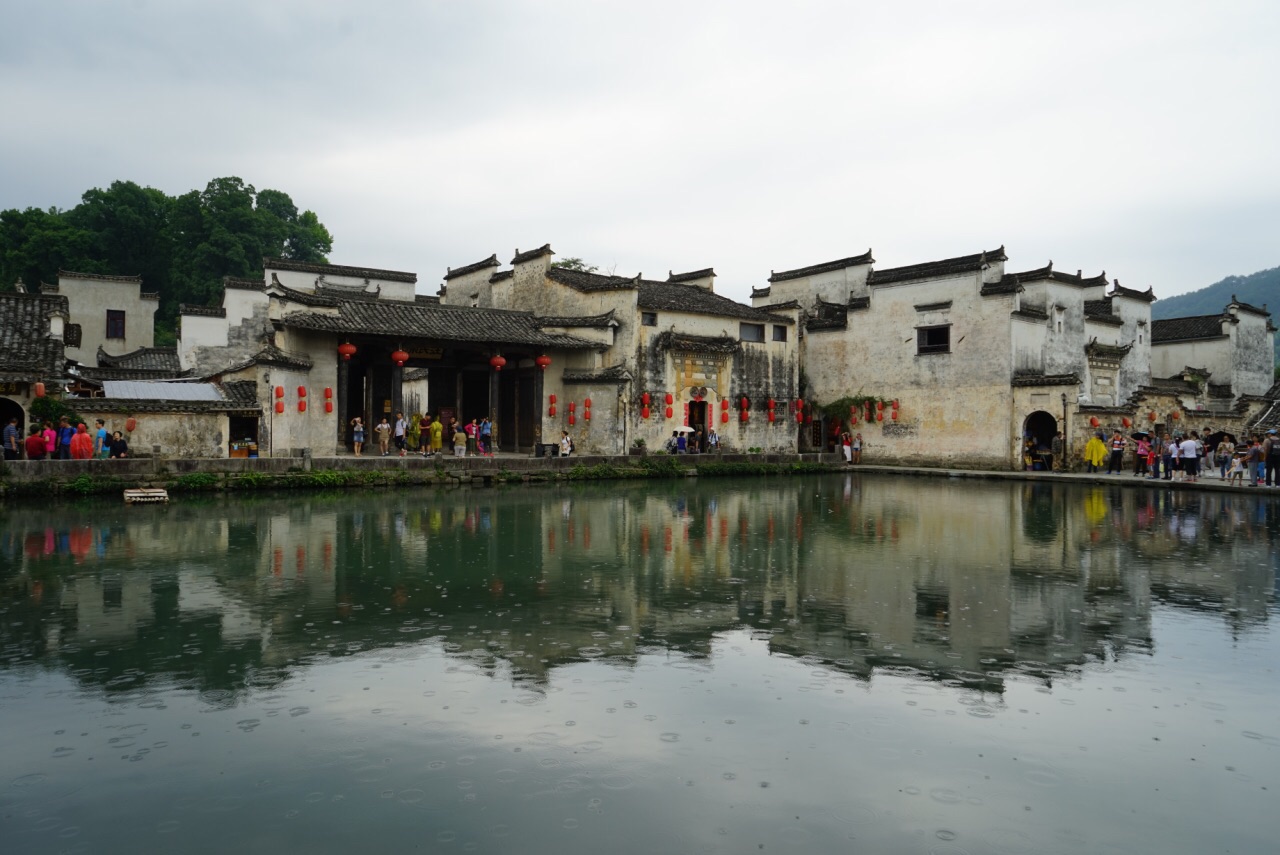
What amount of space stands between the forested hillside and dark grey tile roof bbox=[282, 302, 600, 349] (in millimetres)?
26425

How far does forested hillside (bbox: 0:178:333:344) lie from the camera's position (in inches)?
1797

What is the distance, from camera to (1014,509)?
17.5m

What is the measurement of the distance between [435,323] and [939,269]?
16.3m

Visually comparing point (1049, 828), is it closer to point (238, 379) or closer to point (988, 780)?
point (988, 780)

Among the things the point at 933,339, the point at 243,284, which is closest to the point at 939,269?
the point at 933,339

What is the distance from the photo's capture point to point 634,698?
5984 millimetres

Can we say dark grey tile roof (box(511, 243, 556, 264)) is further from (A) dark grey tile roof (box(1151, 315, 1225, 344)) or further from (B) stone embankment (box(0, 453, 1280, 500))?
(A) dark grey tile roof (box(1151, 315, 1225, 344))

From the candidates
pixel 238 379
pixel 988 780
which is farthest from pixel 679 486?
pixel 988 780

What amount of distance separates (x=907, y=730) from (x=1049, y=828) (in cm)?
123

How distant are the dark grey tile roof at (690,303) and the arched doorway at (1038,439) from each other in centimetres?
860

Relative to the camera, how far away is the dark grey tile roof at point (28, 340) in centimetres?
1877

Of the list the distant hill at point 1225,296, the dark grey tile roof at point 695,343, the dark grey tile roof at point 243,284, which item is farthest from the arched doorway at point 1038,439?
the distant hill at point 1225,296

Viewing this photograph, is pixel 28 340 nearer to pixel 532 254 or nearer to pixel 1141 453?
pixel 532 254

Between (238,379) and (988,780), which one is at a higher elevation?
(238,379)
